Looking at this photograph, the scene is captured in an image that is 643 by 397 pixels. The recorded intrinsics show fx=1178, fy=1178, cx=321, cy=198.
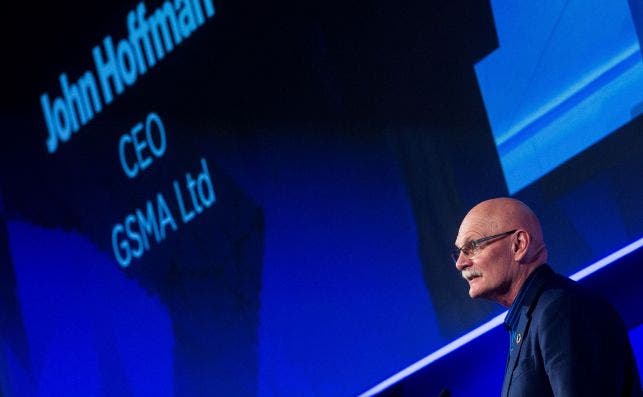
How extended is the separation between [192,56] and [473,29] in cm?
138

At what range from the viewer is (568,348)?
7.34 ft

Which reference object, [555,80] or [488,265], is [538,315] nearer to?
[488,265]

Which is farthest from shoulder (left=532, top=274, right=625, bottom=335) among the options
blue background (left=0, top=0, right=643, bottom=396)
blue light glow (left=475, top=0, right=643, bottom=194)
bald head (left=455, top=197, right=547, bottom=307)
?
blue light glow (left=475, top=0, right=643, bottom=194)

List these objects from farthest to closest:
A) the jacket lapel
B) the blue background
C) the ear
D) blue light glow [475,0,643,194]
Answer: the blue background < blue light glow [475,0,643,194] < the ear < the jacket lapel

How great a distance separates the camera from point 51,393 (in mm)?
5109

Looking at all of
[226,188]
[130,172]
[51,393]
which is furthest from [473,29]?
[51,393]

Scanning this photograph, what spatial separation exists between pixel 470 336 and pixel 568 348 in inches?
51.4

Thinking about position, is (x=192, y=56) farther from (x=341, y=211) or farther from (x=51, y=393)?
(x=51, y=393)

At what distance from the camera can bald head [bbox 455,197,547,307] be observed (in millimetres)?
2543

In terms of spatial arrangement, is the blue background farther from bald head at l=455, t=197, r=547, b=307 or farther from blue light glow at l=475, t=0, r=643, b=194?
bald head at l=455, t=197, r=547, b=307

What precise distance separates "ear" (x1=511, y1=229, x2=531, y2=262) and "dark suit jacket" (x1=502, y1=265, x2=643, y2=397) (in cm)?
12

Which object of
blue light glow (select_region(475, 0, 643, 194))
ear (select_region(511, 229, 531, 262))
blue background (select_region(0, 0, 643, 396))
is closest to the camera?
ear (select_region(511, 229, 531, 262))

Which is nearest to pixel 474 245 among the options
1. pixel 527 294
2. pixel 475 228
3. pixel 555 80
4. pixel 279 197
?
pixel 475 228

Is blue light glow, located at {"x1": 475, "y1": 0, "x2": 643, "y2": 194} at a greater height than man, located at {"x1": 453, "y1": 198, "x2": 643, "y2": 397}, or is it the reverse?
blue light glow, located at {"x1": 475, "y1": 0, "x2": 643, "y2": 194}
